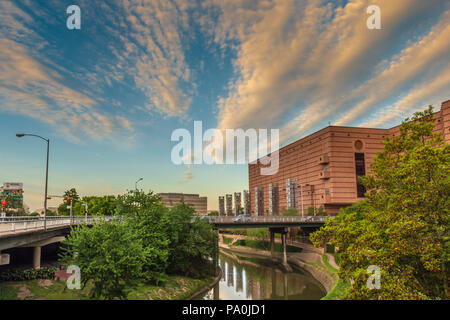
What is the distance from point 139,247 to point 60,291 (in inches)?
432

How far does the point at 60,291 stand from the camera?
30.5 meters

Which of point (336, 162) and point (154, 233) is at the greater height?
point (336, 162)

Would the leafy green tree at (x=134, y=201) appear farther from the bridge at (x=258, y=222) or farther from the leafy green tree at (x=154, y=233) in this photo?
the bridge at (x=258, y=222)

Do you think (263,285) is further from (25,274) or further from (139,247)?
(25,274)

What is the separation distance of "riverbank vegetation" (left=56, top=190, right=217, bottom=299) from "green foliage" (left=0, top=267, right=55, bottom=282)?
9.47ft

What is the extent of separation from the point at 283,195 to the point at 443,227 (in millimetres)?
135855

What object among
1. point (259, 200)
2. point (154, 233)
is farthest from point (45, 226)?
point (259, 200)

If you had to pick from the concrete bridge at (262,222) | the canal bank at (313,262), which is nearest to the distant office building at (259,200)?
the canal bank at (313,262)

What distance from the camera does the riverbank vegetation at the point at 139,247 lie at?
83.3 feet

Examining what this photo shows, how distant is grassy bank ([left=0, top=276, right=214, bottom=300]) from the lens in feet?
92.2

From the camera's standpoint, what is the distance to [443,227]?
15930 millimetres

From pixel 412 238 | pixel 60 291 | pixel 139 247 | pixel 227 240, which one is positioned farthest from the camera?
pixel 227 240
